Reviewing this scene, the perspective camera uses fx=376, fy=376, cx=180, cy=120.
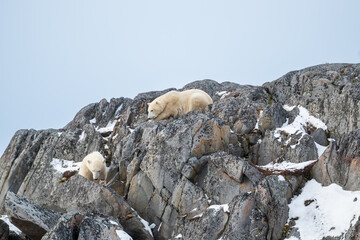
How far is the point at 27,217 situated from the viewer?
15.2 meters

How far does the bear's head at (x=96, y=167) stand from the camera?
20.1 m

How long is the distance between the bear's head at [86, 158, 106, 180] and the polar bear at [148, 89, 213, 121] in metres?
5.29

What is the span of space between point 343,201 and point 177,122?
9.39 metres

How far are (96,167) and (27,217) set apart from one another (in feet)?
17.7

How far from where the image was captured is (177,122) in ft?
66.5

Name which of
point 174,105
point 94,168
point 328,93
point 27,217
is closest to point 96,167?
point 94,168

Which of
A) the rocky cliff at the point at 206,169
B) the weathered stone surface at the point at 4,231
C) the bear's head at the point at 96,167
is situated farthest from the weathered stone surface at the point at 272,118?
the weathered stone surface at the point at 4,231

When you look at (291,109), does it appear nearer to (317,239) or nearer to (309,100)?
(309,100)

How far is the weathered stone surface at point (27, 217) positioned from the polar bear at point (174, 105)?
1023 centimetres

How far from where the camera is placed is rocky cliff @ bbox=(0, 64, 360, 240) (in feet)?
46.1

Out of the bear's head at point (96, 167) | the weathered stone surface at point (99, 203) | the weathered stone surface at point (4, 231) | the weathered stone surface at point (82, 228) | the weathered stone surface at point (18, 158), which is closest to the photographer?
the weathered stone surface at point (82, 228)

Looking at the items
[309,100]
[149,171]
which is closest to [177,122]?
[149,171]

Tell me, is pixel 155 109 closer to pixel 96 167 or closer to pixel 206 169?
pixel 96 167

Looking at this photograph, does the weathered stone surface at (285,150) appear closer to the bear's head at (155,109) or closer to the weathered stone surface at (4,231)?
the bear's head at (155,109)
